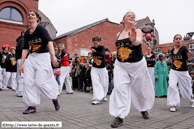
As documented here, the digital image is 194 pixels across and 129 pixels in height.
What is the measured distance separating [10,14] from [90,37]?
1064 cm

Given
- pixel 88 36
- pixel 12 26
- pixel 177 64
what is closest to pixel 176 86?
pixel 177 64

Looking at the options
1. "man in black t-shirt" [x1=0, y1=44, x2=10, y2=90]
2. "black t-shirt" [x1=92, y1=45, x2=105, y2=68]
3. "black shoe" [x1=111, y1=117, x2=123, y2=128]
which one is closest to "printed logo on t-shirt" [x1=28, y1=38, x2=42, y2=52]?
"black shoe" [x1=111, y1=117, x2=123, y2=128]

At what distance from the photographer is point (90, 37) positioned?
2734cm

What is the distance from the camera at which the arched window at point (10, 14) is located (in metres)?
22.5

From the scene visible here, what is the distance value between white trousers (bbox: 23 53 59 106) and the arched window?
21203mm

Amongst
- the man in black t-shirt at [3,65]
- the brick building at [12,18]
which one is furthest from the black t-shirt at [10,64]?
the brick building at [12,18]

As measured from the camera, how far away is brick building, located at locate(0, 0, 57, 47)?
2241cm

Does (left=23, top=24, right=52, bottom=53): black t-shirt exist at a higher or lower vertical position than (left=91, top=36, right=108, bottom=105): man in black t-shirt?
higher

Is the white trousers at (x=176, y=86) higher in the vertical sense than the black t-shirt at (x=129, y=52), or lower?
lower

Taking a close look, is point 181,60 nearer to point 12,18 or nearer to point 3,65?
point 3,65

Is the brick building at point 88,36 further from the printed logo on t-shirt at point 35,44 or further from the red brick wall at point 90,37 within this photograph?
the printed logo on t-shirt at point 35,44

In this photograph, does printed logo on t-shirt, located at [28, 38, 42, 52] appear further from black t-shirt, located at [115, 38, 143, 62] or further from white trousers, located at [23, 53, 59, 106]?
black t-shirt, located at [115, 38, 143, 62]

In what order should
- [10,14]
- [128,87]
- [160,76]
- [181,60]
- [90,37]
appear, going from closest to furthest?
1. [128,87]
2. [181,60]
3. [160,76]
4. [10,14]
5. [90,37]

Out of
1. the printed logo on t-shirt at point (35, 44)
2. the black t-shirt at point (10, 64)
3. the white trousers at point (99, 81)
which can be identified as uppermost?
the printed logo on t-shirt at point (35, 44)
